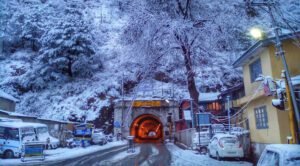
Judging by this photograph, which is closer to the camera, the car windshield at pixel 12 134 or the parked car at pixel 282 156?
the parked car at pixel 282 156

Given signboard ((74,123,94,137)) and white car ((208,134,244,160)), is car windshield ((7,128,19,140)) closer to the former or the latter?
signboard ((74,123,94,137))

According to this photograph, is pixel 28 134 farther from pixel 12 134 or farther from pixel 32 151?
pixel 32 151

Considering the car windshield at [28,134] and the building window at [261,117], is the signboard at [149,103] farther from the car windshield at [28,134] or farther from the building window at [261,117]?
the building window at [261,117]

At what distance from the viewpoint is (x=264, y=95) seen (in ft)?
44.9

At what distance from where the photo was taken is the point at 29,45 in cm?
5134

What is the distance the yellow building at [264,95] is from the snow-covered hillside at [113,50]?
7.89 ft

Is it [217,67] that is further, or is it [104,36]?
[104,36]

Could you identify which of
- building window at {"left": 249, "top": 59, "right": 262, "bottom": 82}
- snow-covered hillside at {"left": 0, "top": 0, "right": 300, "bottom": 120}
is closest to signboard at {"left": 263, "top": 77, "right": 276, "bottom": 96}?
building window at {"left": 249, "top": 59, "right": 262, "bottom": 82}

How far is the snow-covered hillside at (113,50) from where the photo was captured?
1627 centimetres

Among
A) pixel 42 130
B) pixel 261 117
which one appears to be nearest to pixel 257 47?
pixel 261 117

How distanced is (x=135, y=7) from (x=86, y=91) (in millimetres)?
26956

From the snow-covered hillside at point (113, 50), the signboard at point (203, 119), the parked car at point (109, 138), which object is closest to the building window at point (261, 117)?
the signboard at point (203, 119)

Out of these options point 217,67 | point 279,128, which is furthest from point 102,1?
point 279,128

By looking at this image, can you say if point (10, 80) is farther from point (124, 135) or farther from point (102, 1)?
point (102, 1)
